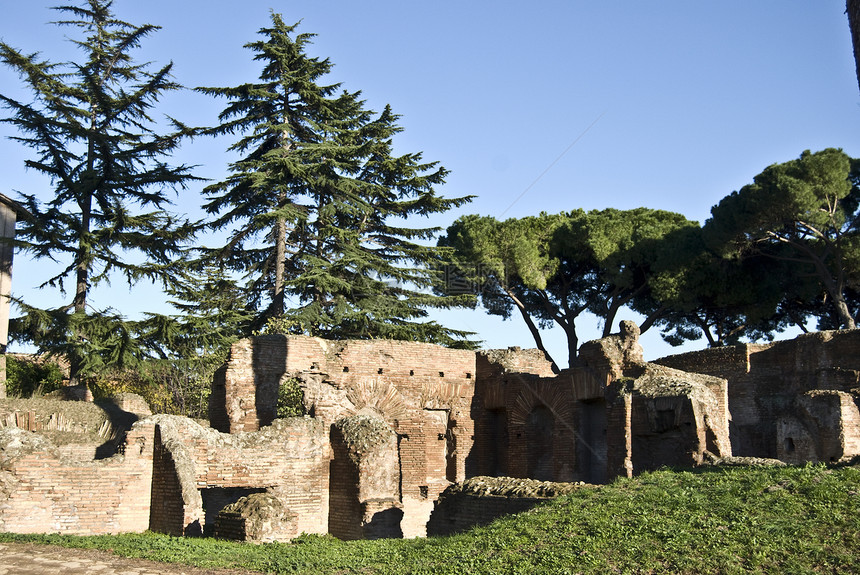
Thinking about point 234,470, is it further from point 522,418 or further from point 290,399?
point 522,418

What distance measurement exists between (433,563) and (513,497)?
2553 mm

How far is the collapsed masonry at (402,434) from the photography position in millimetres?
11906

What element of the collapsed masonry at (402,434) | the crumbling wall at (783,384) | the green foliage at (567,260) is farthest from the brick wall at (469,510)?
the green foliage at (567,260)

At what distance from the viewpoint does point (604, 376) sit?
A: 1650 cm

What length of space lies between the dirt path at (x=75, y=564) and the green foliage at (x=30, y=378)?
9.65 metres

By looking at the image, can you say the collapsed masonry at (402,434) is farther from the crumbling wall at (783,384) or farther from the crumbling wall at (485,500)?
the crumbling wall at (485,500)

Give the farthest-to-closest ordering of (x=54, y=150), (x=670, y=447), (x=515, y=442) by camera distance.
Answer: (x=54, y=150), (x=515, y=442), (x=670, y=447)

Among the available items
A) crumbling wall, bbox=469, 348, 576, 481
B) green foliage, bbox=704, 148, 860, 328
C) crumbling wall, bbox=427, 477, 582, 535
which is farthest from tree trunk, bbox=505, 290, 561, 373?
crumbling wall, bbox=427, 477, 582, 535

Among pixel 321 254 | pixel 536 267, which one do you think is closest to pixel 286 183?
pixel 321 254

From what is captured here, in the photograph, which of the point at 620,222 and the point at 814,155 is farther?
the point at 620,222

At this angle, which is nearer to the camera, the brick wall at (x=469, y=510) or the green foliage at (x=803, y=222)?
the brick wall at (x=469, y=510)

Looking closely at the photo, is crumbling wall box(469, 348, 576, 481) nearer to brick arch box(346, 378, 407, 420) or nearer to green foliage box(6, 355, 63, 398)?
brick arch box(346, 378, 407, 420)

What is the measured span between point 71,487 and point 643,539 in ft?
25.3

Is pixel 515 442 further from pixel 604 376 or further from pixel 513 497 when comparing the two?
pixel 513 497
